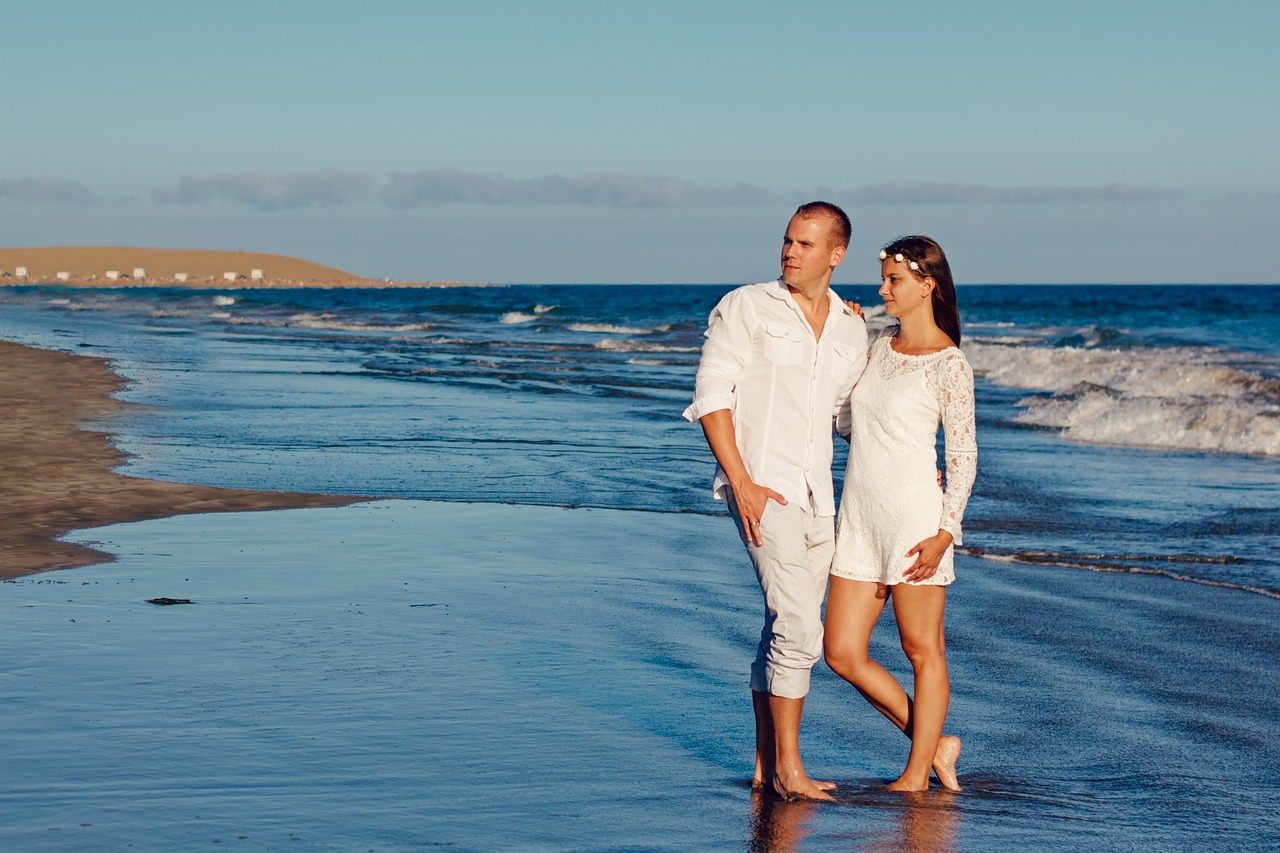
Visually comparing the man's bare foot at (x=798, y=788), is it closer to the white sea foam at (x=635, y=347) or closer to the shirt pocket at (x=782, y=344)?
the shirt pocket at (x=782, y=344)

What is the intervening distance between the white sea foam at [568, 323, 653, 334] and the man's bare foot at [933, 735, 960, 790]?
43054 mm

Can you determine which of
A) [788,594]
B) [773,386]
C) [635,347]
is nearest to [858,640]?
[788,594]

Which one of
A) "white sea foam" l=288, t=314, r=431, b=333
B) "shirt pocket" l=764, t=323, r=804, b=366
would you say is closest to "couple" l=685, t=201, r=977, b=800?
"shirt pocket" l=764, t=323, r=804, b=366

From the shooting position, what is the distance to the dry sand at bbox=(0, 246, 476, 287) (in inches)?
5797

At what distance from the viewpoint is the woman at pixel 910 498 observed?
418cm

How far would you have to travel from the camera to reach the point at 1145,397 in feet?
62.6

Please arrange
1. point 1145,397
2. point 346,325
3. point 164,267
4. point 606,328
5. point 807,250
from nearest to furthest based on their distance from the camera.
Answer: point 807,250, point 1145,397, point 346,325, point 606,328, point 164,267

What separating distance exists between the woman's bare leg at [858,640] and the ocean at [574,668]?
6.6 inches

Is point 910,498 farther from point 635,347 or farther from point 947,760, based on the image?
point 635,347

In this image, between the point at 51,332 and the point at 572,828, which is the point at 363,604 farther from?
the point at 51,332

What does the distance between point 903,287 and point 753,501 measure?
87 centimetres

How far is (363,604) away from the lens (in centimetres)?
632

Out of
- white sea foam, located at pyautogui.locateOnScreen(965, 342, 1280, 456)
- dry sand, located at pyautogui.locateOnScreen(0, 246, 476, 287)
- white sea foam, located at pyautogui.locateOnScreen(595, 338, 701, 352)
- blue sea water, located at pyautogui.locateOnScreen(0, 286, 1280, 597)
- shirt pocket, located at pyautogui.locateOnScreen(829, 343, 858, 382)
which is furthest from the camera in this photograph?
dry sand, located at pyautogui.locateOnScreen(0, 246, 476, 287)

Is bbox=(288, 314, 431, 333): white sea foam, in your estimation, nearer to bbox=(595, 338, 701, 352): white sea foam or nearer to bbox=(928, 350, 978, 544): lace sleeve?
bbox=(595, 338, 701, 352): white sea foam
